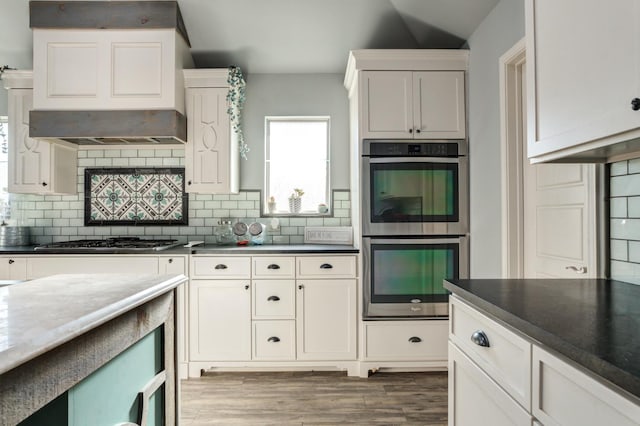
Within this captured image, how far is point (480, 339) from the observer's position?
1.24m

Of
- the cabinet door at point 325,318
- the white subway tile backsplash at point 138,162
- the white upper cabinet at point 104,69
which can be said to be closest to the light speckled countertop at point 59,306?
the cabinet door at point 325,318

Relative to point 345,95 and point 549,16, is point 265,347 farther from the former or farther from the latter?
point 549,16

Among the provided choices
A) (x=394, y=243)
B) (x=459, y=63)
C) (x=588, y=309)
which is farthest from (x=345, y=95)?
(x=588, y=309)

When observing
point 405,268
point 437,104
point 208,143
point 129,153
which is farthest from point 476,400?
point 129,153

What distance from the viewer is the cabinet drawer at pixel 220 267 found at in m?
3.05

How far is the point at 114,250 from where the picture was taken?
301cm

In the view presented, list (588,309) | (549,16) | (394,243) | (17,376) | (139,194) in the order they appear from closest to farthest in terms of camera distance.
Result: (17,376)
(588,309)
(549,16)
(394,243)
(139,194)

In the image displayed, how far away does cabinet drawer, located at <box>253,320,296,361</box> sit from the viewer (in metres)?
3.03

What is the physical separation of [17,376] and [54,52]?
3235 millimetres

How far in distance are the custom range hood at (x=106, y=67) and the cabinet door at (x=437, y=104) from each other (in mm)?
1903

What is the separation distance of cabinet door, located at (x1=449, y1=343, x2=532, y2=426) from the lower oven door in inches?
58.3

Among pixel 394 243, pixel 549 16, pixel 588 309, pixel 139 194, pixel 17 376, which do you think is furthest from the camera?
pixel 139 194

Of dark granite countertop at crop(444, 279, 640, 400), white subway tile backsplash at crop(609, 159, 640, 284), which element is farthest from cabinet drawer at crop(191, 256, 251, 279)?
white subway tile backsplash at crop(609, 159, 640, 284)

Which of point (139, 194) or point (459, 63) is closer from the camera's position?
point (459, 63)
